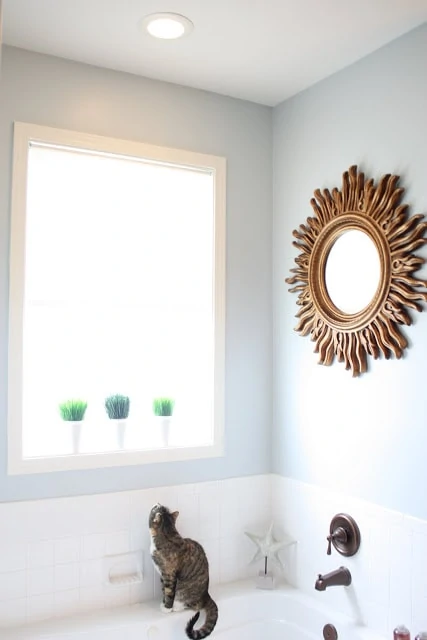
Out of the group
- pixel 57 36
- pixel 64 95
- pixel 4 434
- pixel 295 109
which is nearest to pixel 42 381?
pixel 4 434

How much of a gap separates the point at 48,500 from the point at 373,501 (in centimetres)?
120

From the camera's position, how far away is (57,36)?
225 centimetres

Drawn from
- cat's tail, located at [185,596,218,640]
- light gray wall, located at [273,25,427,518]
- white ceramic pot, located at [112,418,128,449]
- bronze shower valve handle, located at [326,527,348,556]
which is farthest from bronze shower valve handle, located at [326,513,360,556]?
white ceramic pot, located at [112,418,128,449]

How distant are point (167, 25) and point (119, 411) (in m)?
1.44

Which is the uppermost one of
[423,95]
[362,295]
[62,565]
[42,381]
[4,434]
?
[423,95]

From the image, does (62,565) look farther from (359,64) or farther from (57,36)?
(359,64)

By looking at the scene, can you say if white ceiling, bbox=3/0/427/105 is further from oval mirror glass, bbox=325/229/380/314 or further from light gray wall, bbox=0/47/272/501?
oval mirror glass, bbox=325/229/380/314

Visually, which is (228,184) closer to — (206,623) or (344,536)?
(344,536)

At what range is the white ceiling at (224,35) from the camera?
205 centimetres

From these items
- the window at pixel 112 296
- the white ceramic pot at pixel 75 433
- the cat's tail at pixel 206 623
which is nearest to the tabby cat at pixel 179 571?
the cat's tail at pixel 206 623

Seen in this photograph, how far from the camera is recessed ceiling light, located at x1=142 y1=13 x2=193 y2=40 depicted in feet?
6.92

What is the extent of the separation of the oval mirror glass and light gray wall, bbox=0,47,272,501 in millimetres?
455

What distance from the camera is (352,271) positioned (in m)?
2.41

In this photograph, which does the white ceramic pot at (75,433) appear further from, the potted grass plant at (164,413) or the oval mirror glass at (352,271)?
the oval mirror glass at (352,271)
